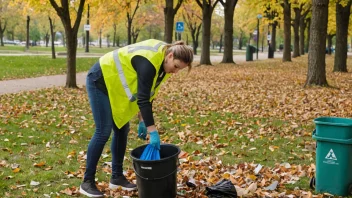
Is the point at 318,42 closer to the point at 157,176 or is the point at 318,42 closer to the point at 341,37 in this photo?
the point at 341,37

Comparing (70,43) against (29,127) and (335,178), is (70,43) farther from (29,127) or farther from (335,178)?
(335,178)

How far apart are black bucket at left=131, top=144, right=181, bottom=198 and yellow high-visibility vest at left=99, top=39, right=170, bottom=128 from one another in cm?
53

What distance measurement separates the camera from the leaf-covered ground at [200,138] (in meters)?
4.77

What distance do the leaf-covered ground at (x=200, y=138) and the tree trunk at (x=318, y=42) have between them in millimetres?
479

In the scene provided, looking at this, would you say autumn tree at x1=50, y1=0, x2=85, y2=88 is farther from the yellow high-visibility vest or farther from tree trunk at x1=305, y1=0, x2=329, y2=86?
the yellow high-visibility vest

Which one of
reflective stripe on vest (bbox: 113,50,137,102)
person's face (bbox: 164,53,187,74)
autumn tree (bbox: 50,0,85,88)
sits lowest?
reflective stripe on vest (bbox: 113,50,137,102)

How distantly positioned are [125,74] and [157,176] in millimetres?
1029

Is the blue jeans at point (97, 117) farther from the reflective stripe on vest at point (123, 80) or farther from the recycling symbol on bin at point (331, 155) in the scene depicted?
the recycling symbol on bin at point (331, 155)

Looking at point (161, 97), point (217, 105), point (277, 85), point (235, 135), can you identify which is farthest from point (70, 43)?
point (235, 135)

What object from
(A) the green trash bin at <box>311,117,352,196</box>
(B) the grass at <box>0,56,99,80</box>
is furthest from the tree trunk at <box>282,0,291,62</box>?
(A) the green trash bin at <box>311,117,352,196</box>

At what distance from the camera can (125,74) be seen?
392 cm

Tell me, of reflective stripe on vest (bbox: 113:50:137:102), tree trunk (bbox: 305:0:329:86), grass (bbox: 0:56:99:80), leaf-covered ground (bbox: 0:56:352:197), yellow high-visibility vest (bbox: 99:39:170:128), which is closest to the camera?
yellow high-visibility vest (bbox: 99:39:170:128)

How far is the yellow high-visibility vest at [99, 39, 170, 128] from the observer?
3771mm

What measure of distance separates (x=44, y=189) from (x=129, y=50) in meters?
1.98
